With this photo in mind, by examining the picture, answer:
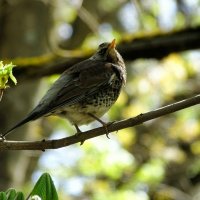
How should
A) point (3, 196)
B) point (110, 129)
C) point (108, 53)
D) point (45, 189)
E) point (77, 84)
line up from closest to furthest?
point (3, 196) < point (45, 189) < point (110, 129) < point (77, 84) < point (108, 53)

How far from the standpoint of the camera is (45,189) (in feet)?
7.53

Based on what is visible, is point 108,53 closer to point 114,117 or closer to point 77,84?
point 77,84

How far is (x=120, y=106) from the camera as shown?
10766 millimetres

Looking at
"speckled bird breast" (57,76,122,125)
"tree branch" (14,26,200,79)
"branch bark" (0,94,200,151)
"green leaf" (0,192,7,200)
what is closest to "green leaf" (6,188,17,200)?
"green leaf" (0,192,7,200)

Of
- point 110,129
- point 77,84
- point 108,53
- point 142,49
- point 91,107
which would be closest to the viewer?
point 110,129

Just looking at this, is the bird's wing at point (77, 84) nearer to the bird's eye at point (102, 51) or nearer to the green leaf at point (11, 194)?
the bird's eye at point (102, 51)

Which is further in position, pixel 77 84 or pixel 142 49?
pixel 142 49

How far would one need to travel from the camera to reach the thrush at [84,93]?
13.9ft

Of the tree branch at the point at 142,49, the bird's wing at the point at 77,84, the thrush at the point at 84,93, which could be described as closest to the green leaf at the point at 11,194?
the bird's wing at the point at 77,84

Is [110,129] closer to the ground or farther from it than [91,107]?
closer to the ground

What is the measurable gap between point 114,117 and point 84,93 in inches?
255

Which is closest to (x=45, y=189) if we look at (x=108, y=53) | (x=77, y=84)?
(x=77, y=84)

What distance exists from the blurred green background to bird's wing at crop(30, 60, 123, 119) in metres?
2.47

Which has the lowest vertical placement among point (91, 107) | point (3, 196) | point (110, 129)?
point (3, 196)
